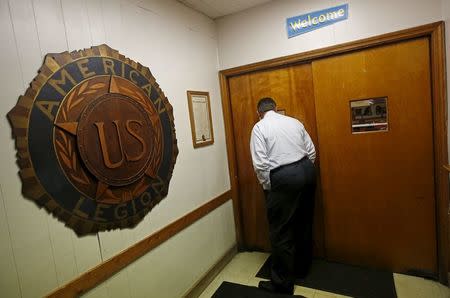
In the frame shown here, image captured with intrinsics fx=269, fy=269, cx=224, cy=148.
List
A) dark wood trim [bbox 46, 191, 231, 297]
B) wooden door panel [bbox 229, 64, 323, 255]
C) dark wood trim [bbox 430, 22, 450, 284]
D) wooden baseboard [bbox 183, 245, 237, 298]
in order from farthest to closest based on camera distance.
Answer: wooden door panel [bbox 229, 64, 323, 255], wooden baseboard [bbox 183, 245, 237, 298], dark wood trim [bbox 430, 22, 450, 284], dark wood trim [bbox 46, 191, 231, 297]

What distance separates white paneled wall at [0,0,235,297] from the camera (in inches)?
45.3

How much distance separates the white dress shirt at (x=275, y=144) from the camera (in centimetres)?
210

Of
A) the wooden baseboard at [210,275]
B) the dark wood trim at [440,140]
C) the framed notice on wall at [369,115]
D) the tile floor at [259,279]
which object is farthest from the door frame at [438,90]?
the wooden baseboard at [210,275]

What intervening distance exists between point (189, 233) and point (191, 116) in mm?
951

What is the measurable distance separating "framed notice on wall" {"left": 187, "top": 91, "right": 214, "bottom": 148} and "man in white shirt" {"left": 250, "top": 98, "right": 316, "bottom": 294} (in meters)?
0.47

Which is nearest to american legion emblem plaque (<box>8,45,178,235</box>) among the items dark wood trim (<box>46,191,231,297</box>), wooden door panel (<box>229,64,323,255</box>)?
dark wood trim (<box>46,191,231,297</box>)

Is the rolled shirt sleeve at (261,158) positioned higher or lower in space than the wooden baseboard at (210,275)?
higher

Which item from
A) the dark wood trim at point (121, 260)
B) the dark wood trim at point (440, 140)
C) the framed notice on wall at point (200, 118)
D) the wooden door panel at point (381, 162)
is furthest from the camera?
the framed notice on wall at point (200, 118)

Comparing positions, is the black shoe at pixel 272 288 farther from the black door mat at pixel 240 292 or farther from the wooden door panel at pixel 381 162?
the wooden door panel at pixel 381 162

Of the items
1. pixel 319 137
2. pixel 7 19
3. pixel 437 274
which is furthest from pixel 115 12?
pixel 437 274

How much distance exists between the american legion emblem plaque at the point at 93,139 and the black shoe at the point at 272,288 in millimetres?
1121

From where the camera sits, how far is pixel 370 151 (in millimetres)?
2201

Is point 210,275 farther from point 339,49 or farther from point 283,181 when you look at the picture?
point 339,49

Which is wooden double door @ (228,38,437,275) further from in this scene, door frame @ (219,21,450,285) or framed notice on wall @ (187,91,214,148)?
framed notice on wall @ (187,91,214,148)
